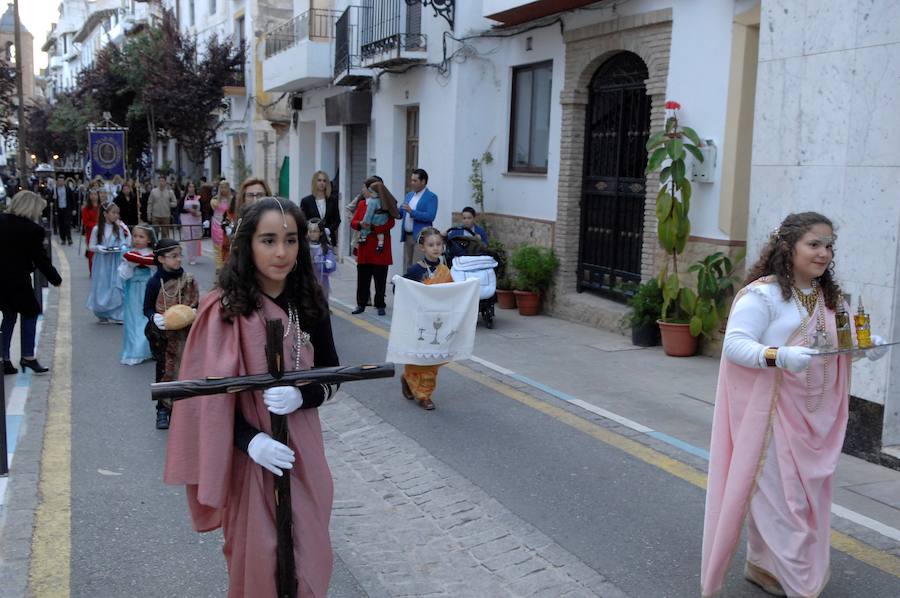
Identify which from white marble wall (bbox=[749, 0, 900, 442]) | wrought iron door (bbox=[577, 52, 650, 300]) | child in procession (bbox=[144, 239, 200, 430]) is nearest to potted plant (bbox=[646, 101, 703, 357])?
wrought iron door (bbox=[577, 52, 650, 300])

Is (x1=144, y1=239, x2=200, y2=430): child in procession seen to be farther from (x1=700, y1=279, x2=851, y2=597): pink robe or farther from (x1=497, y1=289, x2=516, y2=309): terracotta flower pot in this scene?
(x1=497, y1=289, x2=516, y2=309): terracotta flower pot

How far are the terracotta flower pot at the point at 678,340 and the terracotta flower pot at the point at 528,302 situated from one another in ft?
9.92

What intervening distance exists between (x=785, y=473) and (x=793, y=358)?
1.82 feet

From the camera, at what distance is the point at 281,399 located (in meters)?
2.83

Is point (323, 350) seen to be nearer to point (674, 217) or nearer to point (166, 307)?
point (166, 307)

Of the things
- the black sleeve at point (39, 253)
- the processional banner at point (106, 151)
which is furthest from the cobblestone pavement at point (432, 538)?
the processional banner at point (106, 151)

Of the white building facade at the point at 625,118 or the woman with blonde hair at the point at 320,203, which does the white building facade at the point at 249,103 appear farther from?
the woman with blonde hair at the point at 320,203

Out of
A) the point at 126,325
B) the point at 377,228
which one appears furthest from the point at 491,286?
the point at 126,325

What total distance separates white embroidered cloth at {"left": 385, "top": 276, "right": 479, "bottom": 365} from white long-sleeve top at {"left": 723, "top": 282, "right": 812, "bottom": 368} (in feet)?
12.1

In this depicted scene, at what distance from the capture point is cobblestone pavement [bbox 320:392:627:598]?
4426mm

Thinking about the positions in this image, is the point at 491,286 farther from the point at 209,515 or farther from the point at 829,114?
the point at 209,515

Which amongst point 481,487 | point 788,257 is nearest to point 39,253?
point 481,487

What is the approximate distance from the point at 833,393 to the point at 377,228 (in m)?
8.87

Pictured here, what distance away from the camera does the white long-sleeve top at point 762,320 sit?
404 centimetres
